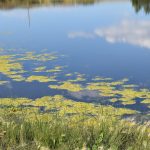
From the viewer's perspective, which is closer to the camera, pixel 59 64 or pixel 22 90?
pixel 22 90

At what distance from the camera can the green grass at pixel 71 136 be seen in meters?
6.07

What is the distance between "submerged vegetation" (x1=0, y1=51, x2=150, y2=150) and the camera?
248 inches

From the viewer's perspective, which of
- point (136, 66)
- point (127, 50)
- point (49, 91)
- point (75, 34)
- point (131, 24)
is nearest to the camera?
point (49, 91)

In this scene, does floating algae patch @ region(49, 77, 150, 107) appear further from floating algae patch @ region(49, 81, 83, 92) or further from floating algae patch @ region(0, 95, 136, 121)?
floating algae patch @ region(0, 95, 136, 121)

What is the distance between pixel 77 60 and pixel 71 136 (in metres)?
13.5

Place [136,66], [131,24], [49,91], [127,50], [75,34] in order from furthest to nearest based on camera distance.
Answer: [131,24] → [75,34] → [127,50] → [136,66] → [49,91]

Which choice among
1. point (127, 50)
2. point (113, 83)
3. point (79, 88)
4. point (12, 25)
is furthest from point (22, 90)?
point (12, 25)

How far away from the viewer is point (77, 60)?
65.0 ft

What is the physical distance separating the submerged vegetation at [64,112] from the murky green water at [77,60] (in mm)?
38

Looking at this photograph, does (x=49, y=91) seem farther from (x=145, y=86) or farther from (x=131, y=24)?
(x=131, y=24)

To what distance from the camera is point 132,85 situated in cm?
1552

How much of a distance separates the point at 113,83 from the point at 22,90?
316 centimetres

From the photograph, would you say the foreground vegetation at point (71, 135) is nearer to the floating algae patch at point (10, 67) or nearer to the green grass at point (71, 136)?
the green grass at point (71, 136)

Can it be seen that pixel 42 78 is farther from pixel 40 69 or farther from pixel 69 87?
pixel 69 87
